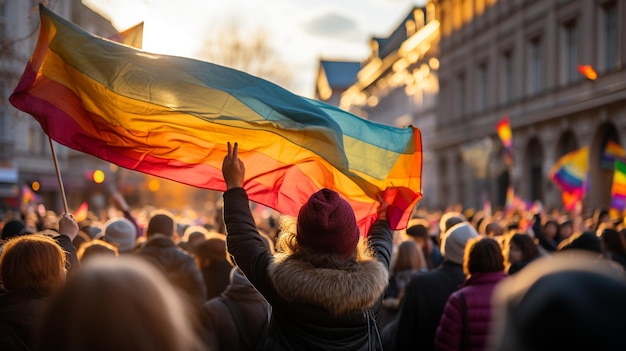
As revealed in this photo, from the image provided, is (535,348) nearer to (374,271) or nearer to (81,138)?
(374,271)

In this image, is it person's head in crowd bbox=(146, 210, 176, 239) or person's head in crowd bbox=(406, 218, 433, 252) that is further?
person's head in crowd bbox=(406, 218, 433, 252)

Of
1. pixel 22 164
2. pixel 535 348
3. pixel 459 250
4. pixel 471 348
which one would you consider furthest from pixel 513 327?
pixel 22 164

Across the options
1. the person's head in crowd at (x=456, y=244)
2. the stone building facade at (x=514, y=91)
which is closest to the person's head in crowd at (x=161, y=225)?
the person's head in crowd at (x=456, y=244)

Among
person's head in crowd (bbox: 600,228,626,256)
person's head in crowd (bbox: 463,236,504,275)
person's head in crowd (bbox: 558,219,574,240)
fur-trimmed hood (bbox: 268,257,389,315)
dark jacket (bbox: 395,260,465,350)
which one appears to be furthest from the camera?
person's head in crowd (bbox: 558,219,574,240)

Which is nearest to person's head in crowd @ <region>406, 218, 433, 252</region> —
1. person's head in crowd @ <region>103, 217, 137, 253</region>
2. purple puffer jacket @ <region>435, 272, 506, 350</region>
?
person's head in crowd @ <region>103, 217, 137, 253</region>

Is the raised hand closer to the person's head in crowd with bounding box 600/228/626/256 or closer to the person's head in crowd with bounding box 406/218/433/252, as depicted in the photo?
the person's head in crowd with bounding box 406/218/433/252

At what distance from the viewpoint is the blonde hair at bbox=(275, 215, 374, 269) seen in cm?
350

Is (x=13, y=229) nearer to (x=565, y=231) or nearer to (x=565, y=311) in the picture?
(x=565, y=311)

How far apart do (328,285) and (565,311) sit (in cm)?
186

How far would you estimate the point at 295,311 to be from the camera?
11.4 feet

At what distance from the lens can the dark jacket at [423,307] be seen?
6051 millimetres

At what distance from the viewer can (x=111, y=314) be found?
1974 millimetres

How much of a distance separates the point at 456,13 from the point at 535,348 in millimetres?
48779

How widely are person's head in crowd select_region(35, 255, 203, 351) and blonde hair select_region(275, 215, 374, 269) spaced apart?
1480 mm
